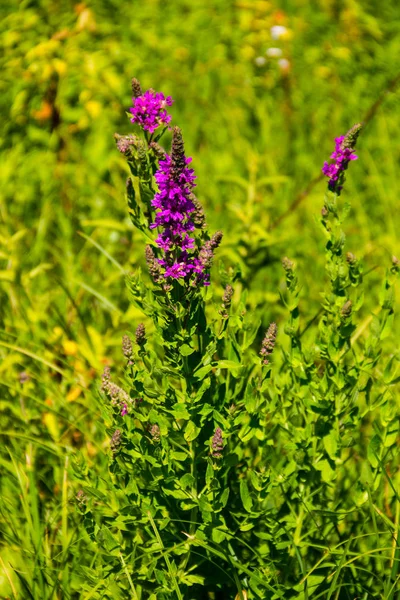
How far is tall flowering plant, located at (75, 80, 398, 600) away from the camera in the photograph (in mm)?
1621

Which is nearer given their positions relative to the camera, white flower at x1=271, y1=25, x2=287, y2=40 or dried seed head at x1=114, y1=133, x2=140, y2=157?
dried seed head at x1=114, y1=133, x2=140, y2=157

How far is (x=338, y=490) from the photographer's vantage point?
2.23 metres

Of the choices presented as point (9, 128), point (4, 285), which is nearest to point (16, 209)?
point (9, 128)

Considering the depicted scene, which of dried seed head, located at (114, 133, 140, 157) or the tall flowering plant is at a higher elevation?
dried seed head, located at (114, 133, 140, 157)

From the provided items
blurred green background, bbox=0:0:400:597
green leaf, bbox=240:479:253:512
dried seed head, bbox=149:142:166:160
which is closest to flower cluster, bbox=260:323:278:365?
green leaf, bbox=240:479:253:512

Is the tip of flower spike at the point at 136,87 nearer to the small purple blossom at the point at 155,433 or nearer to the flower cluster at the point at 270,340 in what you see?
the flower cluster at the point at 270,340

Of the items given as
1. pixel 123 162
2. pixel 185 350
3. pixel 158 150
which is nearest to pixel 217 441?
pixel 185 350

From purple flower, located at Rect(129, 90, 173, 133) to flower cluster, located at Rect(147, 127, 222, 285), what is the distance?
Answer: 122mm

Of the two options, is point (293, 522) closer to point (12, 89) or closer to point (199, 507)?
point (199, 507)

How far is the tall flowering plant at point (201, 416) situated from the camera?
1621 mm

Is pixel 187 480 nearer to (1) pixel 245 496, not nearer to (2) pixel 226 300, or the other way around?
(1) pixel 245 496

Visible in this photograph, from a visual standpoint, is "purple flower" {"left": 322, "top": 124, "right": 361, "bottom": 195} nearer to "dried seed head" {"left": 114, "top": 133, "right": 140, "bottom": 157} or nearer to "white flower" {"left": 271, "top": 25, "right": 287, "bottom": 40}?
"dried seed head" {"left": 114, "top": 133, "right": 140, "bottom": 157}

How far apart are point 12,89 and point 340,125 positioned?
82.4 inches

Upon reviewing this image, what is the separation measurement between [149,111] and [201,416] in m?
0.77
